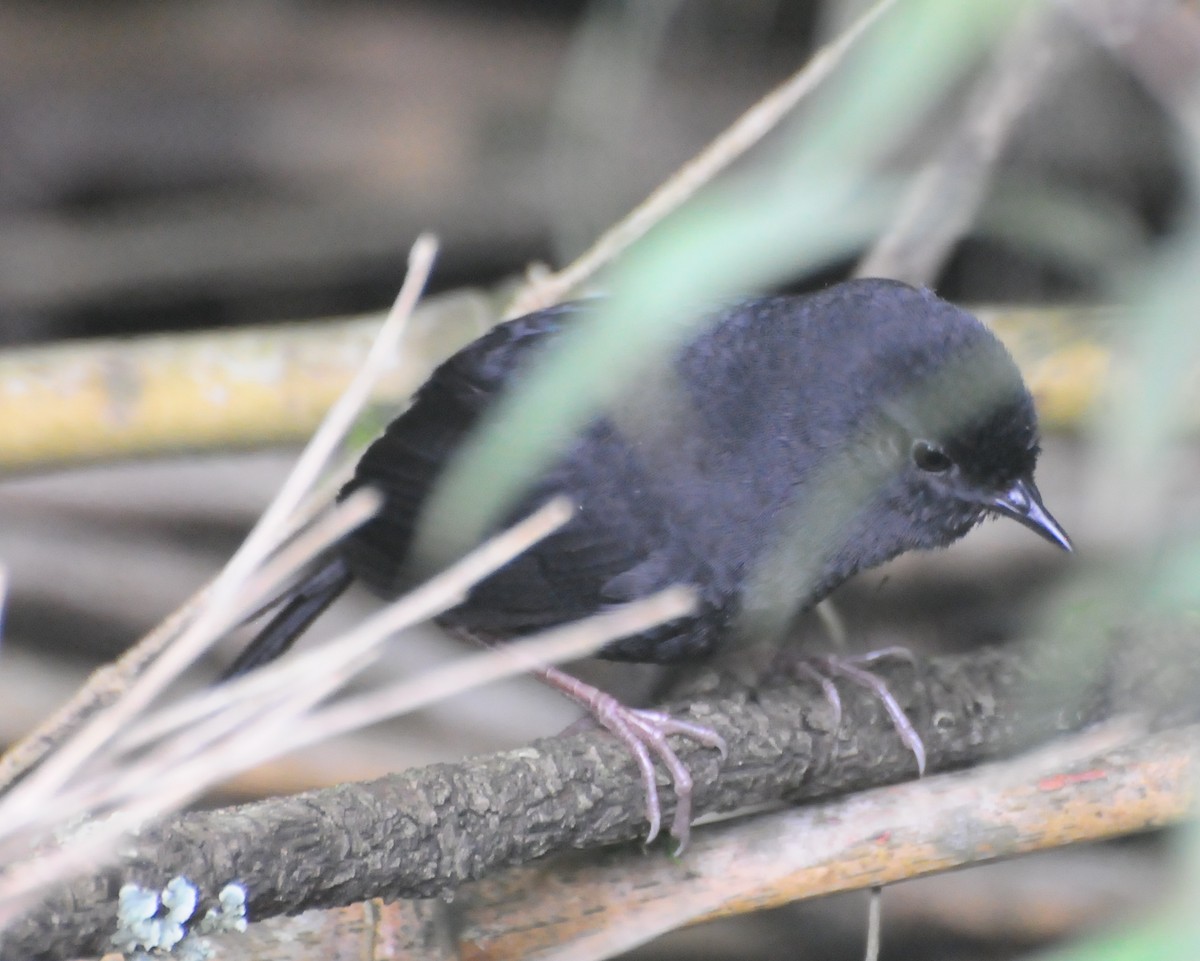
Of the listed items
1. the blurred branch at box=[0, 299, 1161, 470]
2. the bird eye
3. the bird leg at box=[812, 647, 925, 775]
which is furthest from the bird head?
the blurred branch at box=[0, 299, 1161, 470]

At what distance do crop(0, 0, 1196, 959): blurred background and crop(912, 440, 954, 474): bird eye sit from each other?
1.12 metres

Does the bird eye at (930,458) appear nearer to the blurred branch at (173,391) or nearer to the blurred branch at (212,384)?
the blurred branch at (212,384)

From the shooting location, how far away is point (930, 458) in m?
2.40

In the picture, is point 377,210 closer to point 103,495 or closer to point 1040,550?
point 103,495

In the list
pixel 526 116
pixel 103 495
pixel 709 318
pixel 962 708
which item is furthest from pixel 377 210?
pixel 962 708

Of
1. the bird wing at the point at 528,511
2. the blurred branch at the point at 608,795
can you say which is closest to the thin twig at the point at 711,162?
the bird wing at the point at 528,511

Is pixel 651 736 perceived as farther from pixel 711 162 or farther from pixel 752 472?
pixel 711 162

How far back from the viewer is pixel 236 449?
321cm

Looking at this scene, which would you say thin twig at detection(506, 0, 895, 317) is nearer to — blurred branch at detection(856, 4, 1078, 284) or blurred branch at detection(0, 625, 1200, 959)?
blurred branch at detection(856, 4, 1078, 284)

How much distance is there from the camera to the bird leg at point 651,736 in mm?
2223

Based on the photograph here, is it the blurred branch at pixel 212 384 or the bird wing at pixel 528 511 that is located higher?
the blurred branch at pixel 212 384

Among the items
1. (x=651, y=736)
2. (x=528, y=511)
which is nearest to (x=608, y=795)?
(x=651, y=736)

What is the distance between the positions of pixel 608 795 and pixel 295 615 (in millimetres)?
1031

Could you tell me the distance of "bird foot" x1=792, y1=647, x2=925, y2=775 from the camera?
2.48 meters
